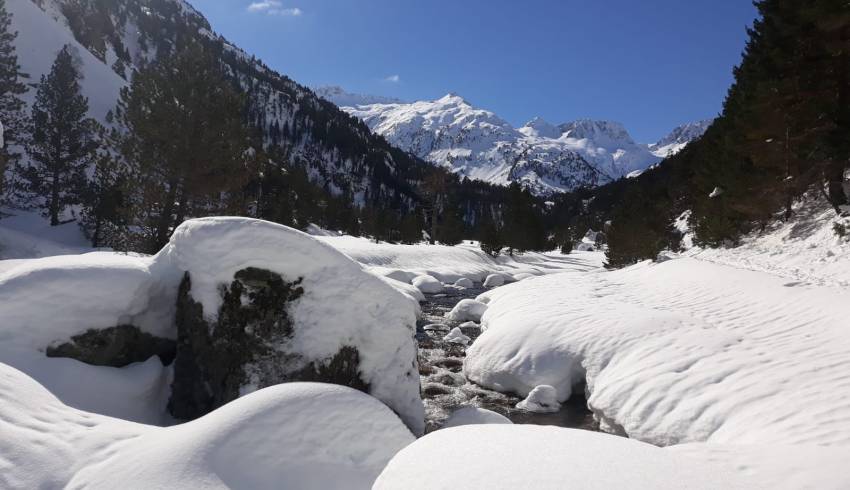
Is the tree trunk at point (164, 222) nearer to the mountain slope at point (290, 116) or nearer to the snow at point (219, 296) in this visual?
the snow at point (219, 296)

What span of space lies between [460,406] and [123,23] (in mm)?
162314

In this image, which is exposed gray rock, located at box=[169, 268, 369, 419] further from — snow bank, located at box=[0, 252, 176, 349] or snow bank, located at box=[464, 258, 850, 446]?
snow bank, located at box=[464, 258, 850, 446]

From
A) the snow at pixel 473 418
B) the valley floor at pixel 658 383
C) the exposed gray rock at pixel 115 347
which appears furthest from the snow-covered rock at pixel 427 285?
the exposed gray rock at pixel 115 347

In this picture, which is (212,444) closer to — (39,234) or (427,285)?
(427,285)

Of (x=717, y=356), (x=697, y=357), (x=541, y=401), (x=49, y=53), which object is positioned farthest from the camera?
(x=49, y=53)

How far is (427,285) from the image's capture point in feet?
89.8

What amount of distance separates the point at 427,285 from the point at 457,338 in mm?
12502

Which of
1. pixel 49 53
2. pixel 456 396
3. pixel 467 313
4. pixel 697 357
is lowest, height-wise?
pixel 456 396

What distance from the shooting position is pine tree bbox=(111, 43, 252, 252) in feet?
47.6

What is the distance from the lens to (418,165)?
178 metres

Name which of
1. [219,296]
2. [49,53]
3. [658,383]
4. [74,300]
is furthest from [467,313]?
[49,53]

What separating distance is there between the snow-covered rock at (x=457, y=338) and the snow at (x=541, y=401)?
17.2 ft

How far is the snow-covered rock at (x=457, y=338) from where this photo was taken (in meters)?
14.8

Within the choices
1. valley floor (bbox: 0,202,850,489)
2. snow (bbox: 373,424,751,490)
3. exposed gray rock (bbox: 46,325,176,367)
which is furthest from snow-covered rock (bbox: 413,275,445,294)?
snow (bbox: 373,424,751,490)
